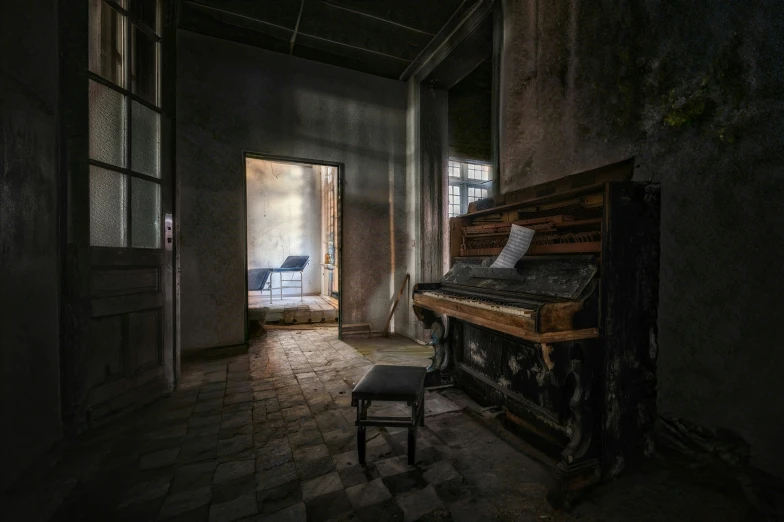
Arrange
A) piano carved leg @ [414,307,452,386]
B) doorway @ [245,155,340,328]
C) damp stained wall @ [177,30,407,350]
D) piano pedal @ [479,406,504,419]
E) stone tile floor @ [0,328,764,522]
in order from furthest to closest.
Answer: doorway @ [245,155,340,328] < damp stained wall @ [177,30,407,350] < piano carved leg @ [414,307,452,386] < piano pedal @ [479,406,504,419] < stone tile floor @ [0,328,764,522]

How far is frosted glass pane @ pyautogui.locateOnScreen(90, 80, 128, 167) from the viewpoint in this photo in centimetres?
291

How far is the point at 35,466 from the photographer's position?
7.29 feet

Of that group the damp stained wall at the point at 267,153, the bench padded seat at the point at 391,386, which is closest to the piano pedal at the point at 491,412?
the bench padded seat at the point at 391,386

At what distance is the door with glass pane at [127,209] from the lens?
9.48ft

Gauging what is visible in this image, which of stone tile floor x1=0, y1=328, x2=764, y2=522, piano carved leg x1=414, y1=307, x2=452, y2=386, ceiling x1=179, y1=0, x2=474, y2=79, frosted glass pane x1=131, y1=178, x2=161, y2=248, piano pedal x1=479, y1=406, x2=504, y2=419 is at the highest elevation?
ceiling x1=179, y1=0, x2=474, y2=79

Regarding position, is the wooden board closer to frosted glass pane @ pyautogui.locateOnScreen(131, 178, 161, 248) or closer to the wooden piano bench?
the wooden piano bench

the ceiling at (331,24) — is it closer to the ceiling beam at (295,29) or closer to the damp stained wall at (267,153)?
the ceiling beam at (295,29)

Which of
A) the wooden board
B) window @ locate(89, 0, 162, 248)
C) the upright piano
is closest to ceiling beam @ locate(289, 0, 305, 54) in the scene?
window @ locate(89, 0, 162, 248)

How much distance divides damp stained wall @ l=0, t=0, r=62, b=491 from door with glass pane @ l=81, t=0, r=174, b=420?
30 cm

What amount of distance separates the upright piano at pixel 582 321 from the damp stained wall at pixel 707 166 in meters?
0.24

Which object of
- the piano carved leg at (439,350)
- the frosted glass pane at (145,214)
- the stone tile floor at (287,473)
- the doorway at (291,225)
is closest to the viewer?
the stone tile floor at (287,473)

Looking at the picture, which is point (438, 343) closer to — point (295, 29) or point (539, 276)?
point (539, 276)

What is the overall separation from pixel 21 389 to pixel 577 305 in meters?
3.45

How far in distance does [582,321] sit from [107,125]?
4082 millimetres
